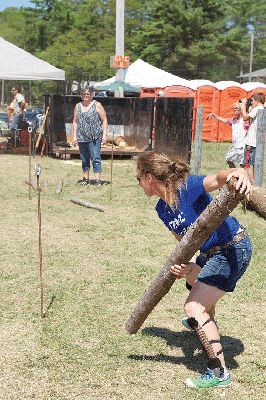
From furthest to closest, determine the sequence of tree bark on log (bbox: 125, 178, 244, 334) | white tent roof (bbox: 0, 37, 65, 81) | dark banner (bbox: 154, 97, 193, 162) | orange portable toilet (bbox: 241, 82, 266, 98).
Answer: orange portable toilet (bbox: 241, 82, 266, 98)
white tent roof (bbox: 0, 37, 65, 81)
dark banner (bbox: 154, 97, 193, 162)
tree bark on log (bbox: 125, 178, 244, 334)

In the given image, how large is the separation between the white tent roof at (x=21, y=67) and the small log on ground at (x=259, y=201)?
9321 millimetres

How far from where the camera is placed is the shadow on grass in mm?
3932

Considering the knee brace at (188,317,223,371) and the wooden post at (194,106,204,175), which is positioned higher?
the wooden post at (194,106,204,175)

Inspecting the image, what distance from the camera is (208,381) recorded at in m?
3.53

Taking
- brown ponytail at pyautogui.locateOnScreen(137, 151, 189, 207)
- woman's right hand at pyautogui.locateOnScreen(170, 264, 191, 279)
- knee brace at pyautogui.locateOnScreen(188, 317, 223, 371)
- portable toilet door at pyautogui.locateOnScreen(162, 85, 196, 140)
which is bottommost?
knee brace at pyautogui.locateOnScreen(188, 317, 223, 371)

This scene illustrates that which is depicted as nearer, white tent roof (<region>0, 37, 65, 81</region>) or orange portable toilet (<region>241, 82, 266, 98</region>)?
white tent roof (<region>0, 37, 65, 81</region>)

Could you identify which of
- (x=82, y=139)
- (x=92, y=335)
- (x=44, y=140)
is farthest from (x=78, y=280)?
(x=44, y=140)

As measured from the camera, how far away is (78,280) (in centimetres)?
550

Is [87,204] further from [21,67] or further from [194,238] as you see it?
[21,67]

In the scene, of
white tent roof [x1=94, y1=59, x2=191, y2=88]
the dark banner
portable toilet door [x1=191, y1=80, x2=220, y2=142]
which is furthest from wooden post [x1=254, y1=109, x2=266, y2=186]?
white tent roof [x1=94, y1=59, x2=191, y2=88]

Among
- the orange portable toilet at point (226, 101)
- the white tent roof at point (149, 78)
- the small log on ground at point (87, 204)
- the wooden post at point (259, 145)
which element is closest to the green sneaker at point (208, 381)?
the small log on ground at point (87, 204)

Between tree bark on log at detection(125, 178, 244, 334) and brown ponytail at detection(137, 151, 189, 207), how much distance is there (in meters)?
0.26

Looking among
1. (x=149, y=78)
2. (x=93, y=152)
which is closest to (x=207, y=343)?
(x=93, y=152)

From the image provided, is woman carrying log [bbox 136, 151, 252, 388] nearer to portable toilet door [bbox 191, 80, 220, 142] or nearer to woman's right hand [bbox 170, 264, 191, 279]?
woman's right hand [bbox 170, 264, 191, 279]
